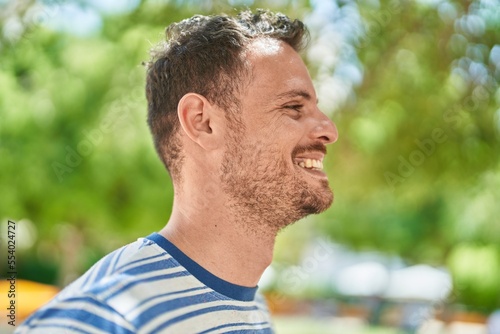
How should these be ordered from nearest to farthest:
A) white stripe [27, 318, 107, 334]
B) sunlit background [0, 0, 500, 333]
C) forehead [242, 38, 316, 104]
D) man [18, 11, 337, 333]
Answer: white stripe [27, 318, 107, 334] < man [18, 11, 337, 333] < forehead [242, 38, 316, 104] < sunlit background [0, 0, 500, 333]

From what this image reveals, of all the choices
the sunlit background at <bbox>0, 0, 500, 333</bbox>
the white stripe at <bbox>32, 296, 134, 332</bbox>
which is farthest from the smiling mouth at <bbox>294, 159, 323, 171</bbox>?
the sunlit background at <bbox>0, 0, 500, 333</bbox>

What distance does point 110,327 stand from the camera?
988 millimetres

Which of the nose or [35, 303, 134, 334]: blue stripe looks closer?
[35, 303, 134, 334]: blue stripe

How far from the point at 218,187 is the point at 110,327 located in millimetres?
298

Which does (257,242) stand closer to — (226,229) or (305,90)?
(226,229)

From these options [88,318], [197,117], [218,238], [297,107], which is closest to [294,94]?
[297,107]

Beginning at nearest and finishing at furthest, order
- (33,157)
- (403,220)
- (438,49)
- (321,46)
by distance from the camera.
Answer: (321,46) < (438,49) < (33,157) < (403,220)

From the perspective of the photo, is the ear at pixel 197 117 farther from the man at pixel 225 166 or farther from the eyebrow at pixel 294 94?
the eyebrow at pixel 294 94

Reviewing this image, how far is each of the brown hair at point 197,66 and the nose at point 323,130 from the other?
0.46 feet

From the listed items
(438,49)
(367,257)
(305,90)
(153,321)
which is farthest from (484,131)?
(367,257)

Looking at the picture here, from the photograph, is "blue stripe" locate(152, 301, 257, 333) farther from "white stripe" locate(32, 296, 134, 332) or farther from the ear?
the ear

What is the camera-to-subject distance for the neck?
1.16 m

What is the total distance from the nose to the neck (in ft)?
0.58

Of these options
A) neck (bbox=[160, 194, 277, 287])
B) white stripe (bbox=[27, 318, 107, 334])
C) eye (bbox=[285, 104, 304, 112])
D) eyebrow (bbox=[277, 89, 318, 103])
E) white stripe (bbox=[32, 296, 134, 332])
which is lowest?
white stripe (bbox=[27, 318, 107, 334])
